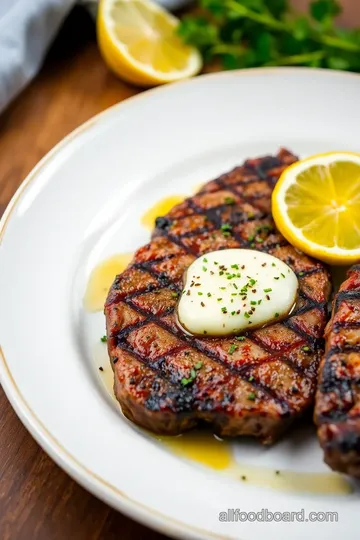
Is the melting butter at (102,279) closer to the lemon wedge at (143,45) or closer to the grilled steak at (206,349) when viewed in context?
the grilled steak at (206,349)

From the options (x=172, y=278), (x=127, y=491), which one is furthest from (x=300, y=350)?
(x=127, y=491)

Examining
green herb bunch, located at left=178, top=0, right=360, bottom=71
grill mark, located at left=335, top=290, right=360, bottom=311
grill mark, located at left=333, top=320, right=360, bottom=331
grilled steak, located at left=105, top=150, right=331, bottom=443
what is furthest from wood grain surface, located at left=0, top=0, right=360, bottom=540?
grill mark, located at left=335, top=290, right=360, bottom=311

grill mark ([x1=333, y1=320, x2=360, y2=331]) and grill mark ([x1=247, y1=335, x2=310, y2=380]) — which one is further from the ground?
grill mark ([x1=333, y1=320, x2=360, y2=331])

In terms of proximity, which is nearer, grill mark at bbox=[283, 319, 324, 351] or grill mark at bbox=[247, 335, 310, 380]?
grill mark at bbox=[247, 335, 310, 380]

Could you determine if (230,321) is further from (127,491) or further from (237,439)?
(127,491)

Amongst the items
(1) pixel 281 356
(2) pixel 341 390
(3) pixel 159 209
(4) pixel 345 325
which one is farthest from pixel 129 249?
(2) pixel 341 390

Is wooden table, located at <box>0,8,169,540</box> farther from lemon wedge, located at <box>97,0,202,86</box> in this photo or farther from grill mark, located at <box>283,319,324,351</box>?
grill mark, located at <box>283,319,324,351</box>

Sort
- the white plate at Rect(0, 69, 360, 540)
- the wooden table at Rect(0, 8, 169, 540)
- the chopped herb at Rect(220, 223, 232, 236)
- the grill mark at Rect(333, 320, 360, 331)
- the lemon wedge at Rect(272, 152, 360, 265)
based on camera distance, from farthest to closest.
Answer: the chopped herb at Rect(220, 223, 232, 236) < the lemon wedge at Rect(272, 152, 360, 265) < the grill mark at Rect(333, 320, 360, 331) < the wooden table at Rect(0, 8, 169, 540) < the white plate at Rect(0, 69, 360, 540)
